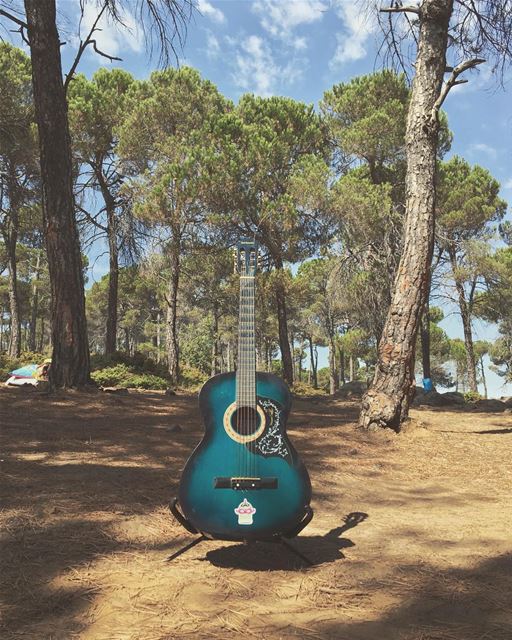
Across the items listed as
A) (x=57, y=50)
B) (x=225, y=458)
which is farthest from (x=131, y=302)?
(x=225, y=458)

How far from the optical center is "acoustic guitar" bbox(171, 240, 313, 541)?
2.08 metres

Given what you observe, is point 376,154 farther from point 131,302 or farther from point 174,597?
point 131,302

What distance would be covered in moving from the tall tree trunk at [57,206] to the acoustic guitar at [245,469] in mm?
5188

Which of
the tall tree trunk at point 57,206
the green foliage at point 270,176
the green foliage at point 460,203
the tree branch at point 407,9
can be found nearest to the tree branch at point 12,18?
the tall tree trunk at point 57,206

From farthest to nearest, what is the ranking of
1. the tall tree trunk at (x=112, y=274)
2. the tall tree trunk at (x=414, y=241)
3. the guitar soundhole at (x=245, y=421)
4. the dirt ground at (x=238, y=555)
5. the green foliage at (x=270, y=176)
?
the tall tree trunk at (x=112, y=274)
the green foliage at (x=270, y=176)
the tall tree trunk at (x=414, y=241)
the guitar soundhole at (x=245, y=421)
the dirt ground at (x=238, y=555)

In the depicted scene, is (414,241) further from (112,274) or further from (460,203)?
(460,203)

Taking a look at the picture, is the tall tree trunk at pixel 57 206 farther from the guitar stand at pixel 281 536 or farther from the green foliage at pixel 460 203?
the green foliage at pixel 460 203

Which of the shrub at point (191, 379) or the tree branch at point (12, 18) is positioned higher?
the tree branch at point (12, 18)

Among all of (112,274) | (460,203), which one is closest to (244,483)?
(112,274)

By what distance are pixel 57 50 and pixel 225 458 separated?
7.19 meters

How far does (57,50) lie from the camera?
7.08m

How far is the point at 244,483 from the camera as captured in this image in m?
2.09

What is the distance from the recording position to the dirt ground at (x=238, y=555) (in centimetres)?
170

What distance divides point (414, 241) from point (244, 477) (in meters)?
4.67
